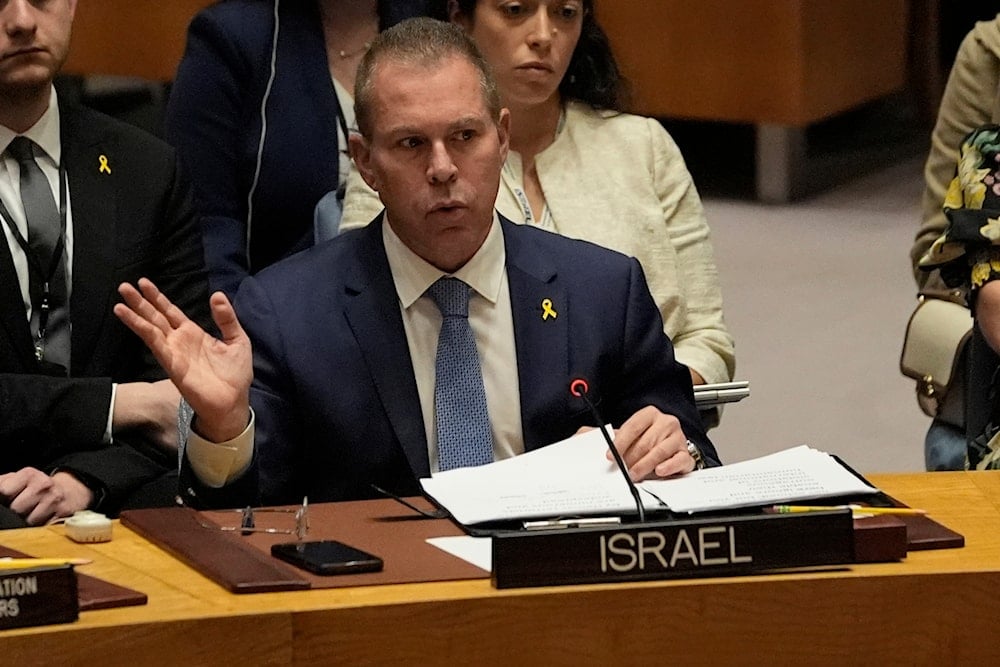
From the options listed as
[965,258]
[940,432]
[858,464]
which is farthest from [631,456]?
[858,464]

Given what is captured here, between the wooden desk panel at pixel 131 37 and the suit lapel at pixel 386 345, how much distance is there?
15.4 feet

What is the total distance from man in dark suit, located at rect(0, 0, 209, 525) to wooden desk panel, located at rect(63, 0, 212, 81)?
4.06 metres

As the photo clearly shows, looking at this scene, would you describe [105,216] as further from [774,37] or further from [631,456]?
[774,37]

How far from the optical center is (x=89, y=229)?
124 inches

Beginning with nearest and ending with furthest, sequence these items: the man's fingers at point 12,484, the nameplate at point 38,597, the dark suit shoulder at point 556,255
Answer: the nameplate at point 38,597, the dark suit shoulder at point 556,255, the man's fingers at point 12,484

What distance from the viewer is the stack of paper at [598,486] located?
83.0 inches

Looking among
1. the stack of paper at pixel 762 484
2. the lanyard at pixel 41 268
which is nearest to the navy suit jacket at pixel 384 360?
the stack of paper at pixel 762 484

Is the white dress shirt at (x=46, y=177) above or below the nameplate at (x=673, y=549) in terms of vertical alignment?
above

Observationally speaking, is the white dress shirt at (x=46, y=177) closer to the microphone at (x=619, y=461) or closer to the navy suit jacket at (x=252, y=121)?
the navy suit jacket at (x=252, y=121)

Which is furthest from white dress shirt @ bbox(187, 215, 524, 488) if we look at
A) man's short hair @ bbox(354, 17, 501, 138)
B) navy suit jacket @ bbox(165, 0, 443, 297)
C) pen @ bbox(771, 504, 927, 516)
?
navy suit jacket @ bbox(165, 0, 443, 297)

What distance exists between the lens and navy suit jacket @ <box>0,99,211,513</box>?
3047 mm

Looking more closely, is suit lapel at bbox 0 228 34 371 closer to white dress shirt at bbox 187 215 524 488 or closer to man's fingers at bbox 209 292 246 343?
white dress shirt at bbox 187 215 524 488

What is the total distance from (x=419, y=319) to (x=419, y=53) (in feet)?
1.24

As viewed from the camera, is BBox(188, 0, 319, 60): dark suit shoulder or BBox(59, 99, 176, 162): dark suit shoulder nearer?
BBox(59, 99, 176, 162): dark suit shoulder
